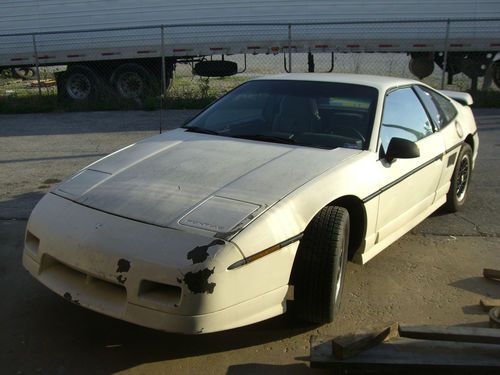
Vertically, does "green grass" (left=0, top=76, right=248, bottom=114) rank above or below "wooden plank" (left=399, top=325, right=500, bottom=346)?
below

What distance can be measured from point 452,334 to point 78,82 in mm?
13273

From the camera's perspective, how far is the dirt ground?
277cm

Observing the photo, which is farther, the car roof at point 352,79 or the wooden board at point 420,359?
the car roof at point 352,79

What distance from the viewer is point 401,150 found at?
349 cm

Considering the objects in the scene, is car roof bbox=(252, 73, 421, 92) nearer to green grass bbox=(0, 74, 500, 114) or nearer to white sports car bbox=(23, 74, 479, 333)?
white sports car bbox=(23, 74, 479, 333)

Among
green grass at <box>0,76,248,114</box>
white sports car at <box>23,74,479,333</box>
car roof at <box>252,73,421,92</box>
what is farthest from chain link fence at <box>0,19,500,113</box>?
white sports car at <box>23,74,479,333</box>

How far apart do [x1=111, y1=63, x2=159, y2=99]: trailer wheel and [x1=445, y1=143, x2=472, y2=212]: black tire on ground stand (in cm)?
997

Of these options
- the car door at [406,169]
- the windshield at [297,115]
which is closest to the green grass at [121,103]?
the windshield at [297,115]

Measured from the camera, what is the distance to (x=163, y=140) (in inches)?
154

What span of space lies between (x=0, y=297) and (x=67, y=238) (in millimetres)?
1066

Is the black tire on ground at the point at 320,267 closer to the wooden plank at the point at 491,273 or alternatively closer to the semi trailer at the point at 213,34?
the wooden plank at the point at 491,273

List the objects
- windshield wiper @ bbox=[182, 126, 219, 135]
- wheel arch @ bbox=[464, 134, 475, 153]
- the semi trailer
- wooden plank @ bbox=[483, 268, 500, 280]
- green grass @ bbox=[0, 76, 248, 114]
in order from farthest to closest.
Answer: the semi trailer
green grass @ bbox=[0, 76, 248, 114]
wheel arch @ bbox=[464, 134, 475, 153]
windshield wiper @ bbox=[182, 126, 219, 135]
wooden plank @ bbox=[483, 268, 500, 280]

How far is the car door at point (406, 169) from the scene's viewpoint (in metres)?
3.55

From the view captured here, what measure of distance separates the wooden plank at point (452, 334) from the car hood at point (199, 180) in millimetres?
967
